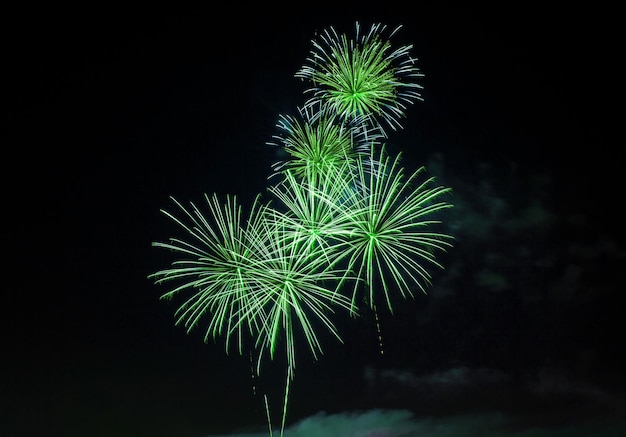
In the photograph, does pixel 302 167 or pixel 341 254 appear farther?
pixel 302 167

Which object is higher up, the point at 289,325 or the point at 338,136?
the point at 338,136

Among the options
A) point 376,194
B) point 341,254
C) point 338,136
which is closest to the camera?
point 376,194

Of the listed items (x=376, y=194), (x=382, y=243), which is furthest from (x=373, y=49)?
(x=382, y=243)

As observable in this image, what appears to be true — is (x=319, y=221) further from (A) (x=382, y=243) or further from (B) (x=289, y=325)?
(B) (x=289, y=325)

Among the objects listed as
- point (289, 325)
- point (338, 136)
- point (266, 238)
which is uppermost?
point (338, 136)

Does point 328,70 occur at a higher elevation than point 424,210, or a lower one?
higher

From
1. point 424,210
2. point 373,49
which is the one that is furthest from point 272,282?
point 373,49

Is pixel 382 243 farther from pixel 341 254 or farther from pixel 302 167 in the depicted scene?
pixel 302 167

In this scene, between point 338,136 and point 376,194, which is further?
point 338,136

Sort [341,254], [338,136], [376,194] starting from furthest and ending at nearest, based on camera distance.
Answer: [338,136], [341,254], [376,194]
